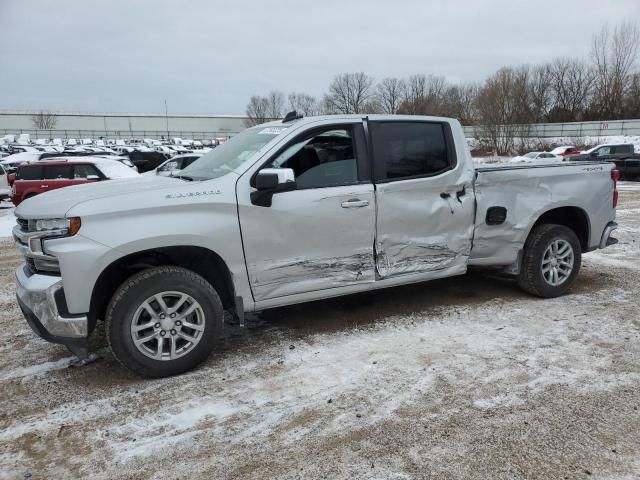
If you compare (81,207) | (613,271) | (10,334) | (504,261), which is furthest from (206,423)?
(613,271)

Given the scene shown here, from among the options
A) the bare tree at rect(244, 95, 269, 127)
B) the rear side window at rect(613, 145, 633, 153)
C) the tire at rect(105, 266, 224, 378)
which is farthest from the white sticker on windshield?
the bare tree at rect(244, 95, 269, 127)

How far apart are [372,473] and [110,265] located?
227 centimetres

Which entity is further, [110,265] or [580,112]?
[580,112]

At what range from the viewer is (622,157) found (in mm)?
23641

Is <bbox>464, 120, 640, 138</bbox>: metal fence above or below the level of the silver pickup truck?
above

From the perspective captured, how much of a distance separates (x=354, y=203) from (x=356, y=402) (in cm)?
167

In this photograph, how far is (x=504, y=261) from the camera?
525cm

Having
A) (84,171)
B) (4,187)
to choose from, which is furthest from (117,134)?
(84,171)

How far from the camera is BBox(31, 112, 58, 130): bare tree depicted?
8719 cm

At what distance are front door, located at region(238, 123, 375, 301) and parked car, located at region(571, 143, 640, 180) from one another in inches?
881

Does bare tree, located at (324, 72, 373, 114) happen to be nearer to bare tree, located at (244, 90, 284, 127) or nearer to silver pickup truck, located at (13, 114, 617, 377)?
bare tree, located at (244, 90, 284, 127)

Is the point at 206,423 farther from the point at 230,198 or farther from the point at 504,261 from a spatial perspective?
the point at 504,261

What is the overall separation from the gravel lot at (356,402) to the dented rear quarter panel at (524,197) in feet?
2.19

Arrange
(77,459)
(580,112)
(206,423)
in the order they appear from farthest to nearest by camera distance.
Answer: (580,112) < (206,423) < (77,459)
